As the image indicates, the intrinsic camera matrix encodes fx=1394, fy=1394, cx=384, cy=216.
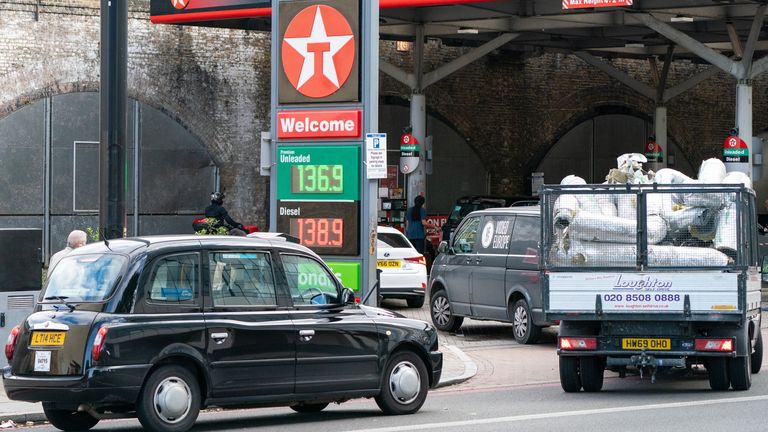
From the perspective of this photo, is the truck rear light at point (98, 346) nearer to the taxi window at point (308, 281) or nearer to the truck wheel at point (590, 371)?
the taxi window at point (308, 281)

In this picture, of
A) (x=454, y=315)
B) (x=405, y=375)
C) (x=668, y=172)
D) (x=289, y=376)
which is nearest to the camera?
(x=289, y=376)

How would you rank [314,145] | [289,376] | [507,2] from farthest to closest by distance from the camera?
1. [507,2]
2. [314,145]
3. [289,376]

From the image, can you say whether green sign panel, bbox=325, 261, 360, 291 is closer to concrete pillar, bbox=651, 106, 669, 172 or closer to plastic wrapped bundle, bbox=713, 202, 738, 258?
plastic wrapped bundle, bbox=713, 202, 738, 258

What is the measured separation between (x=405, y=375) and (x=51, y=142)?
2275 centimetres

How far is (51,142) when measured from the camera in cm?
3378

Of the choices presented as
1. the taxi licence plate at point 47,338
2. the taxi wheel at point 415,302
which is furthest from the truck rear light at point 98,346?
the taxi wheel at point 415,302

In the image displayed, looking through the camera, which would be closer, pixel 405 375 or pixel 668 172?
pixel 405 375

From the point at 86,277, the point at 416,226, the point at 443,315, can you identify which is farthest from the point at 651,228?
the point at 416,226

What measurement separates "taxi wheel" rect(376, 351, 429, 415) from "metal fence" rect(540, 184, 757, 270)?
246cm

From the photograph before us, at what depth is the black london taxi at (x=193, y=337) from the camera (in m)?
10.8

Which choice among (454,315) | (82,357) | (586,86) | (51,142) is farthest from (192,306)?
(586,86)

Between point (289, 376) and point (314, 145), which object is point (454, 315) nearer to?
point (314, 145)

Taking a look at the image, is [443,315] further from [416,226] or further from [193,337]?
[193,337]

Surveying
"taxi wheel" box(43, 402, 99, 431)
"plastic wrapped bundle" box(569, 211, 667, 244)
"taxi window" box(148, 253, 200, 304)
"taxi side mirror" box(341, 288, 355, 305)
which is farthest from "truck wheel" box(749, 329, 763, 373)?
"taxi wheel" box(43, 402, 99, 431)
